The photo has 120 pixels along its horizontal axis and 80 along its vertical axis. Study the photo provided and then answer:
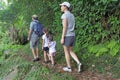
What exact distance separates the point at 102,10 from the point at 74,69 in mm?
2287

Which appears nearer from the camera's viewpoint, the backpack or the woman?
the woman

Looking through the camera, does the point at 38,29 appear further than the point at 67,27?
Yes

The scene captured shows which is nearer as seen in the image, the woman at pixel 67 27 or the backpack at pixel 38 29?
the woman at pixel 67 27

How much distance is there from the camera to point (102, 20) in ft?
30.9

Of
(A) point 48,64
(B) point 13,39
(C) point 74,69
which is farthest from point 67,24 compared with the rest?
(B) point 13,39

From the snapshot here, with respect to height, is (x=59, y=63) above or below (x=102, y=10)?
below

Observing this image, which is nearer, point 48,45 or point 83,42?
point 48,45

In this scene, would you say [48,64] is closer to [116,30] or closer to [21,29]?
[116,30]

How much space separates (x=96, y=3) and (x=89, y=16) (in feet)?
2.31

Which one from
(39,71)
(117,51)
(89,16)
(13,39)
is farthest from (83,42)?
(13,39)

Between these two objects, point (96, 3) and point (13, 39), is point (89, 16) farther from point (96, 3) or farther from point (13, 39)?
point (13, 39)

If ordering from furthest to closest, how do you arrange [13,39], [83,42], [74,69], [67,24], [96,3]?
[13,39]
[83,42]
[96,3]
[74,69]
[67,24]

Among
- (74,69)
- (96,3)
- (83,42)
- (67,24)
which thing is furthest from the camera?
(83,42)

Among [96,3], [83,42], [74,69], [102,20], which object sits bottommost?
[74,69]
